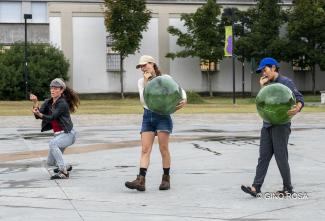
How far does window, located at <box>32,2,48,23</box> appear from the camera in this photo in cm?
5384

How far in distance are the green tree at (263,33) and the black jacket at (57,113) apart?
4185 centimetres

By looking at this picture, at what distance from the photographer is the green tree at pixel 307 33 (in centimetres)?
4941

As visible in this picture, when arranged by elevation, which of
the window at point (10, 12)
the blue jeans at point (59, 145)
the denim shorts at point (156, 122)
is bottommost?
the blue jeans at point (59, 145)

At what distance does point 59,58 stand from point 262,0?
1646cm

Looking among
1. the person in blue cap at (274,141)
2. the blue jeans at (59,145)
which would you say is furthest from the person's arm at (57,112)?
the person in blue cap at (274,141)

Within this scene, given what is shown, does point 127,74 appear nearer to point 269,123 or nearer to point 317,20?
point 317,20

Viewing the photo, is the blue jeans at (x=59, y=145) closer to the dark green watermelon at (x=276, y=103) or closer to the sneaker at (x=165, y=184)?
the sneaker at (x=165, y=184)

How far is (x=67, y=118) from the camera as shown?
9.97m

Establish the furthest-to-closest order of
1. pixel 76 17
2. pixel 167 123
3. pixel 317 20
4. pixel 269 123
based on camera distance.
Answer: pixel 76 17
pixel 317 20
pixel 167 123
pixel 269 123

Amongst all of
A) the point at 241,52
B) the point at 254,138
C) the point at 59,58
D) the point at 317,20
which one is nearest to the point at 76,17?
the point at 59,58

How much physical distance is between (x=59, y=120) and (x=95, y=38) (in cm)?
4344

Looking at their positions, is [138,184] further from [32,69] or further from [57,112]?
[32,69]

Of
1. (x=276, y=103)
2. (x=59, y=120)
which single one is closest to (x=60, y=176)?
(x=59, y=120)

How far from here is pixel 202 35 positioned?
51.3 meters
